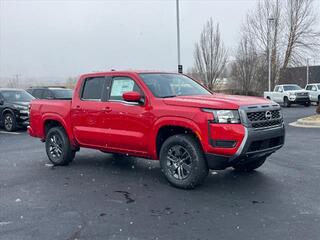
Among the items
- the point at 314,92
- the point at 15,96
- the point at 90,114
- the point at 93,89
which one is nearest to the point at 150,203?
the point at 90,114

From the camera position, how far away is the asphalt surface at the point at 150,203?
4.59 m

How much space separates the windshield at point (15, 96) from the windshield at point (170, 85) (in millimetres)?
11043

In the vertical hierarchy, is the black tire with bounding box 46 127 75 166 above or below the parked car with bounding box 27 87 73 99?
below

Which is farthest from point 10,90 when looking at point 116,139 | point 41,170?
point 116,139

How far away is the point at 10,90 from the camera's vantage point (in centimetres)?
1730

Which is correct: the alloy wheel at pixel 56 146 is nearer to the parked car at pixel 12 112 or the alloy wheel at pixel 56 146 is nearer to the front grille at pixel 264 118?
the front grille at pixel 264 118

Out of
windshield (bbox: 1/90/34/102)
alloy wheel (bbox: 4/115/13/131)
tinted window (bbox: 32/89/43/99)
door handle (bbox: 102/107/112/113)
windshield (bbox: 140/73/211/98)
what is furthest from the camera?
tinted window (bbox: 32/89/43/99)

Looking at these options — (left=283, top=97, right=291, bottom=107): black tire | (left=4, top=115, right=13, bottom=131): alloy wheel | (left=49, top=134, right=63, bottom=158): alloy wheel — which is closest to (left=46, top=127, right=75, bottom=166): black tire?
(left=49, top=134, right=63, bottom=158): alloy wheel

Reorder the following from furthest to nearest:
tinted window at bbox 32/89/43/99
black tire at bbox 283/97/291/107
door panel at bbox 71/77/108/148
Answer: black tire at bbox 283/97/291/107 < tinted window at bbox 32/89/43/99 < door panel at bbox 71/77/108/148

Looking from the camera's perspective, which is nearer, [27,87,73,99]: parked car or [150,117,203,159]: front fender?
[150,117,203,159]: front fender

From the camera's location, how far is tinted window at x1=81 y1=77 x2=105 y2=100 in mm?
7591

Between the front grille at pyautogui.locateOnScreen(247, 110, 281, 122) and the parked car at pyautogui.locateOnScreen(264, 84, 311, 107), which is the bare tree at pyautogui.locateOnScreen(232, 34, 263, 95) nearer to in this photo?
the parked car at pyautogui.locateOnScreen(264, 84, 311, 107)

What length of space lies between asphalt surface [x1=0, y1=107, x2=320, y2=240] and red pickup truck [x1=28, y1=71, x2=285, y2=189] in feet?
1.49

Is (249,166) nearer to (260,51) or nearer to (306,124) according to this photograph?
(306,124)
